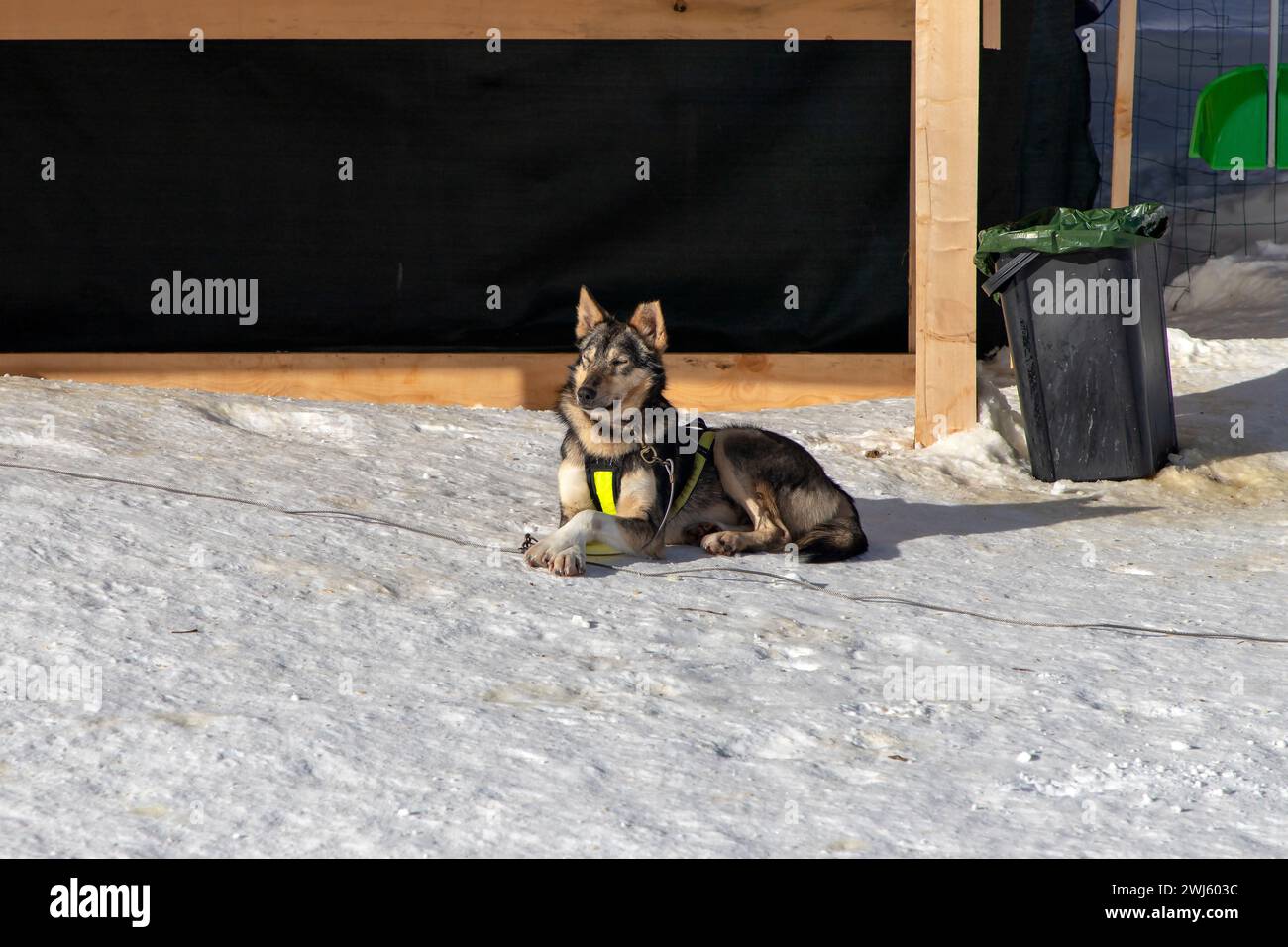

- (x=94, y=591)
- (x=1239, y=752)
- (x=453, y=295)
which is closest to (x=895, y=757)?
(x=1239, y=752)

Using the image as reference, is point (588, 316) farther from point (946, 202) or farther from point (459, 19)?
point (459, 19)

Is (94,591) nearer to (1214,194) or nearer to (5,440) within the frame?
(5,440)

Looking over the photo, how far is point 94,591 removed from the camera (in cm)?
409

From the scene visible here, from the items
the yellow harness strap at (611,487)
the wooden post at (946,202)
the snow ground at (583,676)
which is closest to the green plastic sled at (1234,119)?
the wooden post at (946,202)

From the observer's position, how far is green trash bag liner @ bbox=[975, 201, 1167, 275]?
6.38 meters

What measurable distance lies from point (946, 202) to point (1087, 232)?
78 centimetres

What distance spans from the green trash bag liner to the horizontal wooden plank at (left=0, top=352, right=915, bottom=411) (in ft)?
5.51

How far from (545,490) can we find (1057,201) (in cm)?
444

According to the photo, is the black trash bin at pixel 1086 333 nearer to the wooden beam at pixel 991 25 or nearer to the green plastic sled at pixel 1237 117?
the wooden beam at pixel 991 25

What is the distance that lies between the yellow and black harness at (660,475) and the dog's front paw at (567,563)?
10.3 inches

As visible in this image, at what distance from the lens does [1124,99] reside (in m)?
8.56

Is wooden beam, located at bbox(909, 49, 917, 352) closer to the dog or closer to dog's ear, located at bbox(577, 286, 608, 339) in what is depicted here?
the dog

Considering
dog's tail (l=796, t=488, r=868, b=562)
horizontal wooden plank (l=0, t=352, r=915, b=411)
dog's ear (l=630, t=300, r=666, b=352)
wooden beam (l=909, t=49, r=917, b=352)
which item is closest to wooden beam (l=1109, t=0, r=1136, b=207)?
wooden beam (l=909, t=49, r=917, b=352)

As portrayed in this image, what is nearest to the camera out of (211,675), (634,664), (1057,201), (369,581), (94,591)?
(211,675)
